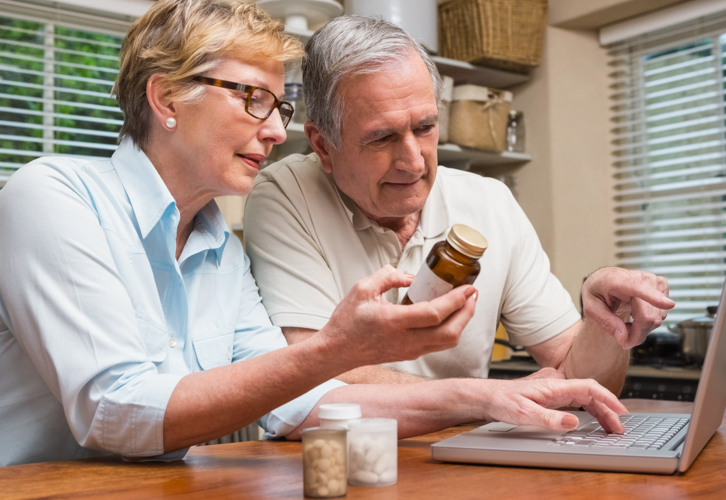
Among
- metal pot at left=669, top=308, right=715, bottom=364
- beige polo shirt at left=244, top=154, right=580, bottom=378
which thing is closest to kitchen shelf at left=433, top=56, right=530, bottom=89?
metal pot at left=669, top=308, right=715, bottom=364

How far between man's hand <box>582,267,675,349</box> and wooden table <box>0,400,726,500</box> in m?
0.26

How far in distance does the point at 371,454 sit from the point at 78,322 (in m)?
0.42

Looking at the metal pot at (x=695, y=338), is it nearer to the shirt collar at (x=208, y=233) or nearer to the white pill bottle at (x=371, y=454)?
the shirt collar at (x=208, y=233)

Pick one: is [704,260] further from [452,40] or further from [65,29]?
[65,29]

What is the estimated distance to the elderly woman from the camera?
91cm

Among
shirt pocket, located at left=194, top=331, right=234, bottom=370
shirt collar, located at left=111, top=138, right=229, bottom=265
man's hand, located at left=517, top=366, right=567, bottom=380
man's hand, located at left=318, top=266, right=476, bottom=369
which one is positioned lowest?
man's hand, located at left=517, top=366, right=567, bottom=380

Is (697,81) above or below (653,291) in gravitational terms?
above

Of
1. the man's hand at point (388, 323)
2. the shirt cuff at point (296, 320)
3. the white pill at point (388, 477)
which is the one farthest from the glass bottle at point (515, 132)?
the white pill at point (388, 477)

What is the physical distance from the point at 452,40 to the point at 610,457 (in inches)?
106

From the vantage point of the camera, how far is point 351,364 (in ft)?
2.92

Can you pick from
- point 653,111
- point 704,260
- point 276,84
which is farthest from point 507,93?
point 276,84

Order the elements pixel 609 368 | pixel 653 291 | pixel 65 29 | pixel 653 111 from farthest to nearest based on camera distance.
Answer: pixel 653 111 < pixel 65 29 < pixel 609 368 < pixel 653 291

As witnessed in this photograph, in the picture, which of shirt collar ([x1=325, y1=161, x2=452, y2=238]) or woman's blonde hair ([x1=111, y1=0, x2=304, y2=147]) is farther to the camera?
shirt collar ([x1=325, y1=161, x2=452, y2=238])

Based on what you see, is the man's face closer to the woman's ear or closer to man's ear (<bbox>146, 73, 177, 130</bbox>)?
the woman's ear
